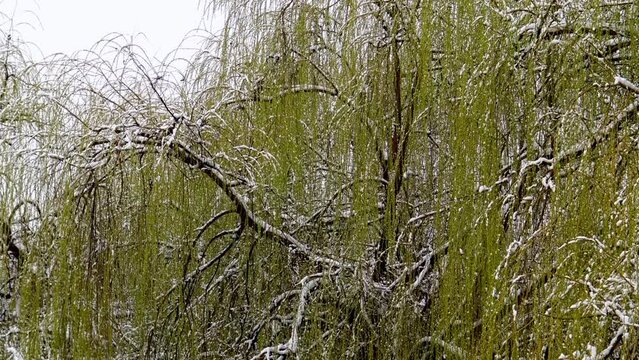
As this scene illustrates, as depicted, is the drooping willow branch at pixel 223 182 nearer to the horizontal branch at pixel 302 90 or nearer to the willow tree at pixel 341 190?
the willow tree at pixel 341 190

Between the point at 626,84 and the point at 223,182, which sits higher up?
the point at 626,84

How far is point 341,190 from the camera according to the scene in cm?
339

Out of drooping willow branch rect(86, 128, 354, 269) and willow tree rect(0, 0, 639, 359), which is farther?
drooping willow branch rect(86, 128, 354, 269)

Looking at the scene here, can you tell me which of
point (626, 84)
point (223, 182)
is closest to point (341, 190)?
point (223, 182)

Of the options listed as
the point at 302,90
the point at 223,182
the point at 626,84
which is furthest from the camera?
the point at 302,90

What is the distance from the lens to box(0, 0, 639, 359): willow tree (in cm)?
235

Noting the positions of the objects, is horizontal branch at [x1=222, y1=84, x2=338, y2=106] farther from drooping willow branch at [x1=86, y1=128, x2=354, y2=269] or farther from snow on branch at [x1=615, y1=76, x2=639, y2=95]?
snow on branch at [x1=615, y1=76, x2=639, y2=95]

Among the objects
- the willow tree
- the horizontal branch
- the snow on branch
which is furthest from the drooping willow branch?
the snow on branch

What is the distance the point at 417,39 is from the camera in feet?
10.6

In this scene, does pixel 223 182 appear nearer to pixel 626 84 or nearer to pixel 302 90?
pixel 302 90

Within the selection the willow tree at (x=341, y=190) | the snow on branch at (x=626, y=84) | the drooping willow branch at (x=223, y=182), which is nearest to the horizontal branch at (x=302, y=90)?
the willow tree at (x=341, y=190)

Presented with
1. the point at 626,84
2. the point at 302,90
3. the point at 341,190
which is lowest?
the point at 341,190

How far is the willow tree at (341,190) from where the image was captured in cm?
235

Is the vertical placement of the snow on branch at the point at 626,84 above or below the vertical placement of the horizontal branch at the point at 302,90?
below
